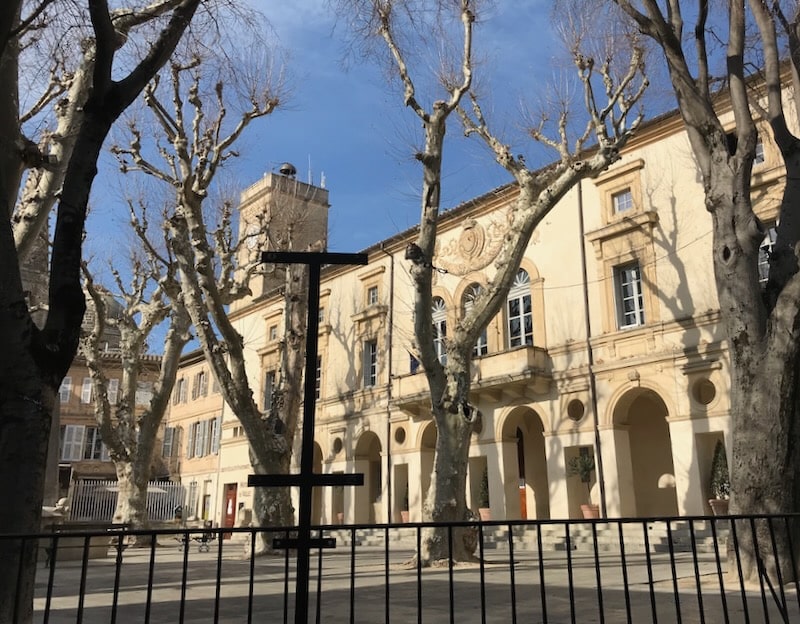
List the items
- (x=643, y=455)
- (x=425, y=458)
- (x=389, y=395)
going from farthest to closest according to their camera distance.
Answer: (x=389, y=395), (x=425, y=458), (x=643, y=455)

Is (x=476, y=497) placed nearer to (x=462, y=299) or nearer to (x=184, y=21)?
(x=462, y=299)

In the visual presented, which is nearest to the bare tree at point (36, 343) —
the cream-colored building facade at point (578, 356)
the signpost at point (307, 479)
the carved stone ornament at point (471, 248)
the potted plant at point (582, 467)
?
the signpost at point (307, 479)

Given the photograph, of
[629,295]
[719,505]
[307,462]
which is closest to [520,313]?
[629,295]

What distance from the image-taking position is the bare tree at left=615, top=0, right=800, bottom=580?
8148 millimetres

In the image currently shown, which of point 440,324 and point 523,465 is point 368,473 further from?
point 440,324

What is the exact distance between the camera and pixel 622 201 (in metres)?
18.9

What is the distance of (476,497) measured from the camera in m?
20.6

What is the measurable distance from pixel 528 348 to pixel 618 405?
2902 millimetres

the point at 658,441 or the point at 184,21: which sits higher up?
the point at 184,21

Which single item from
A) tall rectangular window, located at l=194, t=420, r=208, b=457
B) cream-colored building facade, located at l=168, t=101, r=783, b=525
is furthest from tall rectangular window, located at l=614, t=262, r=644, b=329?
tall rectangular window, located at l=194, t=420, r=208, b=457

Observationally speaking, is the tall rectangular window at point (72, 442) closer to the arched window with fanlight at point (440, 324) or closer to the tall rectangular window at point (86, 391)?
the tall rectangular window at point (86, 391)

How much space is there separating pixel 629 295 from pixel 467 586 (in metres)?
11.4

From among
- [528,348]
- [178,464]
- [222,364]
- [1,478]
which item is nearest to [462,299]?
[528,348]

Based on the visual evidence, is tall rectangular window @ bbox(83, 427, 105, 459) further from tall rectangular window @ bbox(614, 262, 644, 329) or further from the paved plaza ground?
tall rectangular window @ bbox(614, 262, 644, 329)
